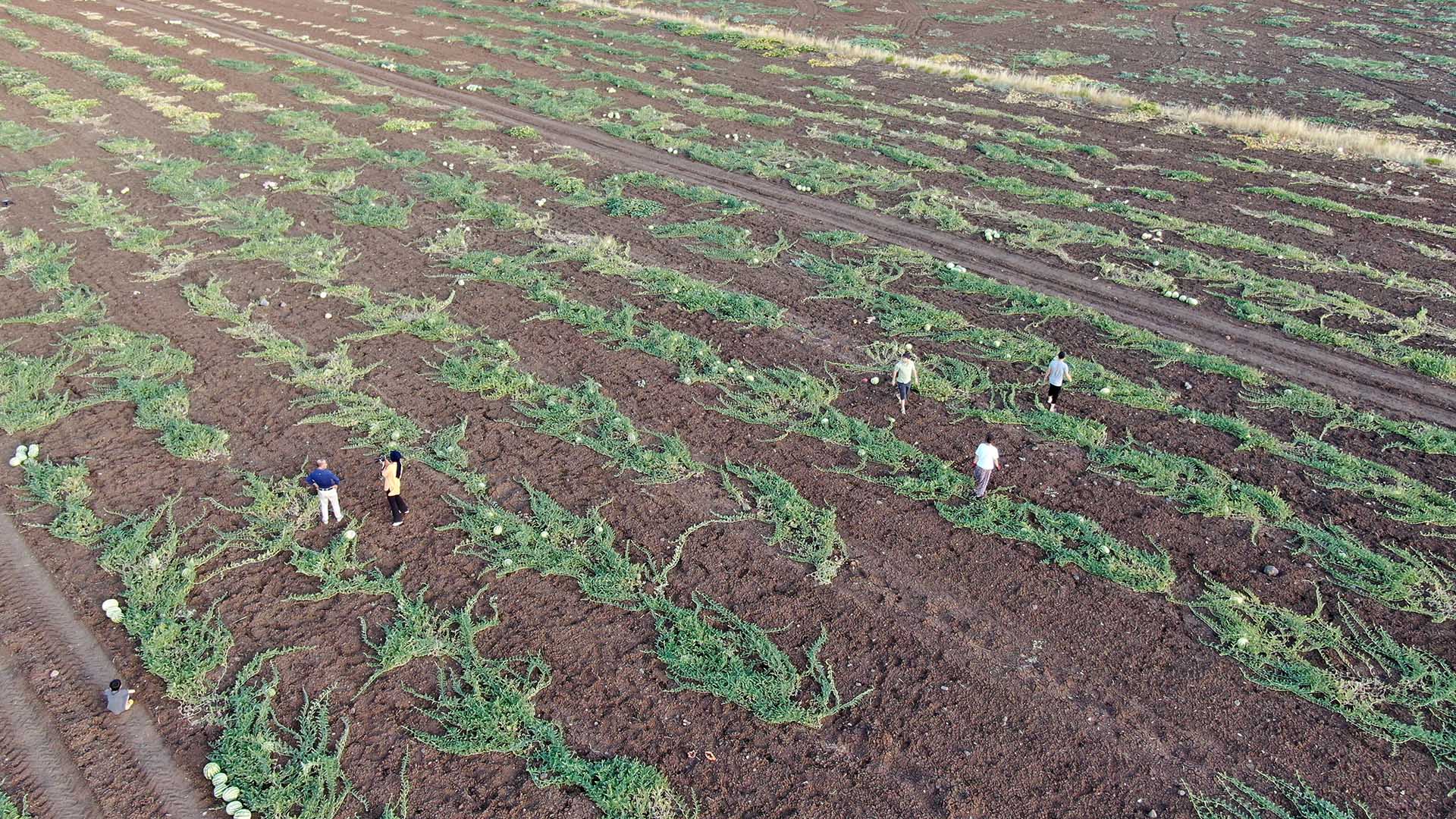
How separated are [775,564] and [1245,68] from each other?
123 ft

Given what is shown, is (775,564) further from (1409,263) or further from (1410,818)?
(1409,263)

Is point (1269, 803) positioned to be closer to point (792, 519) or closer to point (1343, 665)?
point (1343, 665)

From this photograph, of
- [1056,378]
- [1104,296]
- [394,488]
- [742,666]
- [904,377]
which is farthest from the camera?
[1104,296]

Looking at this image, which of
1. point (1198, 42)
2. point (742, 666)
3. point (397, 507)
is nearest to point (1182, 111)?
point (1198, 42)

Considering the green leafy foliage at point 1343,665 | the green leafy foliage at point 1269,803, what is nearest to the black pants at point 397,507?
the green leafy foliage at point 1269,803

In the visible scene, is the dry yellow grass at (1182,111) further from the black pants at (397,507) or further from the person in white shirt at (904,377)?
the black pants at (397,507)

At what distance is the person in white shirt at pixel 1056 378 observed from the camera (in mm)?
13977

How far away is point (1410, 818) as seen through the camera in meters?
8.39

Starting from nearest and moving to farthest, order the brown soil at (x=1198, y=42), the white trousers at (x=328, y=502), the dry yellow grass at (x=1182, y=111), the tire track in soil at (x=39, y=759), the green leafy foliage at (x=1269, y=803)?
the green leafy foliage at (x=1269, y=803) → the tire track in soil at (x=39, y=759) → the white trousers at (x=328, y=502) → the dry yellow grass at (x=1182, y=111) → the brown soil at (x=1198, y=42)

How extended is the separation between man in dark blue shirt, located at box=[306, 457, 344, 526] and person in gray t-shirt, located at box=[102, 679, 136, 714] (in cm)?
310

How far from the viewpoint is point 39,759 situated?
9109mm

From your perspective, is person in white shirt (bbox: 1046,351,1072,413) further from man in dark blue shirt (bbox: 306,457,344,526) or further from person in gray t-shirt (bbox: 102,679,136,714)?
person in gray t-shirt (bbox: 102,679,136,714)

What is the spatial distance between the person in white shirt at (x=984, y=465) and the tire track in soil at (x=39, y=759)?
1072cm

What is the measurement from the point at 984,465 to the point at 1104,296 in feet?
27.3
